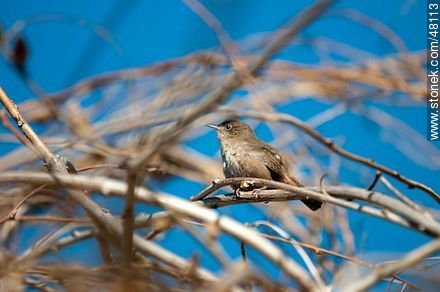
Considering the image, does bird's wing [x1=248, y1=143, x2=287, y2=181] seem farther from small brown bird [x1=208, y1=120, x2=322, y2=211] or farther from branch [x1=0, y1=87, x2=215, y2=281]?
branch [x1=0, y1=87, x2=215, y2=281]

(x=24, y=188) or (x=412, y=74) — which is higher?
(x=412, y=74)

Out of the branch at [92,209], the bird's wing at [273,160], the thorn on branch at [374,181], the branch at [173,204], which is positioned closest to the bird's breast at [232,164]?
the bird's wing at [273,160]

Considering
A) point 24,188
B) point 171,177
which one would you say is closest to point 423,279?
point 24,188

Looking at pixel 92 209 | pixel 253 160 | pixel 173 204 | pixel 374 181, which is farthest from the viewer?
pixel 253 160

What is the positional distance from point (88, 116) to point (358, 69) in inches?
88.6

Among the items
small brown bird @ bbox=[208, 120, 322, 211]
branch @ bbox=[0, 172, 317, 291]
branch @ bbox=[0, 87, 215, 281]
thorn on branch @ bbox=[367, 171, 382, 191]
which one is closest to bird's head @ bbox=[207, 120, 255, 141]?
small brown bird @ bbox=[208, 120, 322, 211]

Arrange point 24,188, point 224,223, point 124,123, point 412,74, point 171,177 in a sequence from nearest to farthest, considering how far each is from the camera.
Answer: point 224,223
point 24,188
point 124,123
point 412,74
point 171,177

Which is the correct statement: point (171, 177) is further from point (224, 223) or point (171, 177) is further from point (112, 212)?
point (224, 223)

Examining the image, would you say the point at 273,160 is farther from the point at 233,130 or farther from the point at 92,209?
the point at 92,209

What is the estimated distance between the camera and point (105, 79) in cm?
474

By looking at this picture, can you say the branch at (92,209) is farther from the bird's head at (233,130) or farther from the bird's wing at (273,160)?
the bird's head at (233,130)

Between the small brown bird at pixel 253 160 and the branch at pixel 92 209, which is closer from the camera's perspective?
the branch at pixel 92 209

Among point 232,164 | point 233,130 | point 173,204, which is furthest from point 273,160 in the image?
point 173,204

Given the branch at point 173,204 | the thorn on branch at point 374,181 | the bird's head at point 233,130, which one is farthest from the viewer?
the bird's head at point 233,130
